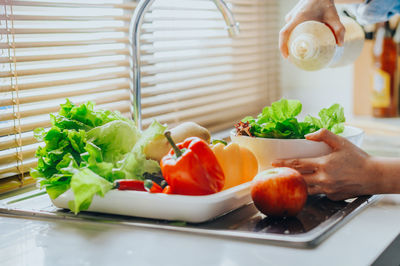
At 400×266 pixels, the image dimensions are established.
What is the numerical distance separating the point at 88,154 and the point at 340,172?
46 centimetres

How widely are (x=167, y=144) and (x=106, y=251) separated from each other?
291 mm

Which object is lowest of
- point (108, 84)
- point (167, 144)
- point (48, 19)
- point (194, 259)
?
point (194, 259)

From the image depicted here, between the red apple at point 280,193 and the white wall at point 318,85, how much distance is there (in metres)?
1.59

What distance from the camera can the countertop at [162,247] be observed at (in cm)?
78

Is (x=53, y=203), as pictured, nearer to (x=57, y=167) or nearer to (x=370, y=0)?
(x=57, y=167)

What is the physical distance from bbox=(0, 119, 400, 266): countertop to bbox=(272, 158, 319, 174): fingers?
0.43ft

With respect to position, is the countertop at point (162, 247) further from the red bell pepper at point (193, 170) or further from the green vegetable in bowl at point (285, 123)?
the green vegetable in bowl at point (285, 123)

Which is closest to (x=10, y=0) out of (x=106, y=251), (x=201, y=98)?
(x=106, y=251)

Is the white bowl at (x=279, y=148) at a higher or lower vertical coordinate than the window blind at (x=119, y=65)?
lower

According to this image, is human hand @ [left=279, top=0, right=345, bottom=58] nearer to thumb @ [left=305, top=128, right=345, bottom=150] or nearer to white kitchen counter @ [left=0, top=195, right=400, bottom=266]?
thumb @ [left=305, top=128, right=345, bottom=150]

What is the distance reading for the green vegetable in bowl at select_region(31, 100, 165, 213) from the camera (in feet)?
3.03

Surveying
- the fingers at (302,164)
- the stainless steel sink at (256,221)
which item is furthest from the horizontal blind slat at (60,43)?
the fingers at (302,164)

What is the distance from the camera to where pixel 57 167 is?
3.29 ft

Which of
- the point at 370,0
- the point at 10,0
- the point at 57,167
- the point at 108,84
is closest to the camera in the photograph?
the point at 57,167
